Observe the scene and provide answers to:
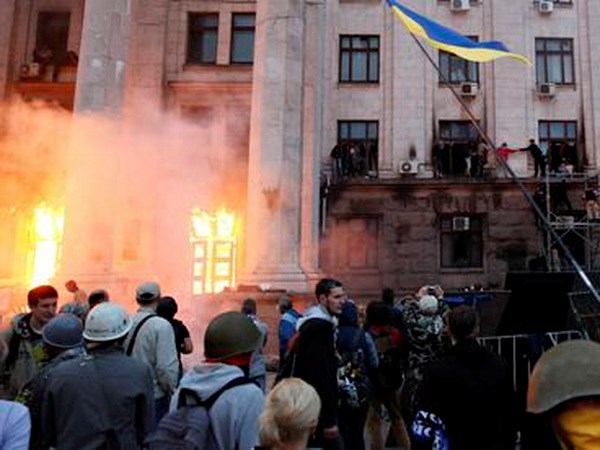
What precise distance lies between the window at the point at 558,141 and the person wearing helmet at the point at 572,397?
71.5 ft

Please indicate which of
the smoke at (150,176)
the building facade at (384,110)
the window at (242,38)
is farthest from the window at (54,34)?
the window at (242,38)

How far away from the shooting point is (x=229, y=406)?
2.74 m

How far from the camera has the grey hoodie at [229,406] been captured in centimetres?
270

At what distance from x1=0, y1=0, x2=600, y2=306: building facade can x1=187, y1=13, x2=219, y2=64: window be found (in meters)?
0.05

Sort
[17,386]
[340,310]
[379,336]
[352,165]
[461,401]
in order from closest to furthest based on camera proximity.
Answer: [461,401] < [17,386] < [340,310] < [379,336] < [352,165]

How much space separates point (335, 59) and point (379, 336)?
1883 cm

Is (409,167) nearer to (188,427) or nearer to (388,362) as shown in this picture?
(388,362)

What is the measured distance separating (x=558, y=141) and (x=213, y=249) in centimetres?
1404

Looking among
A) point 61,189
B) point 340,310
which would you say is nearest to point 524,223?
point 61,189

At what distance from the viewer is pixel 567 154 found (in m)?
22.0

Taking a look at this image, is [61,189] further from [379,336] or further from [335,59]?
[379,336]

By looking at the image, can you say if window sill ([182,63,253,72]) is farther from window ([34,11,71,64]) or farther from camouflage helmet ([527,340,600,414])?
camouflage helmet ([527,340,600,414])

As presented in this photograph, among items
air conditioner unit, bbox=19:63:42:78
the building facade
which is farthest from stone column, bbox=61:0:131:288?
air conditioner unit, bbox=19:63:42:78

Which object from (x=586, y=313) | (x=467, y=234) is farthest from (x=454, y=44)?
(x=467, y=234)
